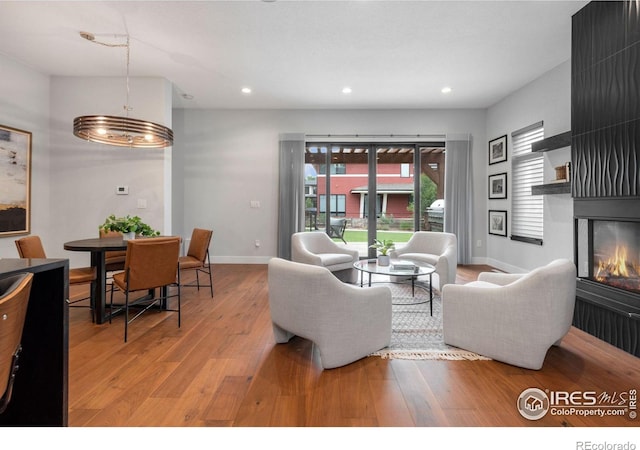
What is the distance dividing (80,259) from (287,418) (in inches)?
184

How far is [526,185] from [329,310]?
14.5 feet

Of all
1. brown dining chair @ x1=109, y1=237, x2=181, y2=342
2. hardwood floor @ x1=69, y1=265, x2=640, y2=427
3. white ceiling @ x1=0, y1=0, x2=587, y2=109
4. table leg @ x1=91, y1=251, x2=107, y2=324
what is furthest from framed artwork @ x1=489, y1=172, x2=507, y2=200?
table leg @ x1=91, y1=251, x2=107, y2=324

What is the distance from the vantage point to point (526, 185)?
195 inches

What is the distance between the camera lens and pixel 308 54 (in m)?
3.90

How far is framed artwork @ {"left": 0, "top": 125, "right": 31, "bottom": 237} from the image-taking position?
4.00 metres

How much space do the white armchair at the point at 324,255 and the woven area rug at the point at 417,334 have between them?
0.84m

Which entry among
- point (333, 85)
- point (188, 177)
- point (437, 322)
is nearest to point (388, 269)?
point (437, 322)

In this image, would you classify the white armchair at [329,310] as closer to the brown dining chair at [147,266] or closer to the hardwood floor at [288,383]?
the hardwood floor at [288,383]

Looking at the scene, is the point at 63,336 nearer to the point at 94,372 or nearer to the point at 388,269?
the point at 94,372

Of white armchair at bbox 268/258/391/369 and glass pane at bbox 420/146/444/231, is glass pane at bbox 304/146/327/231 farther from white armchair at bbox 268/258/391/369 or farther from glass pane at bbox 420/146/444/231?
white armchair at bbox 268/258/391/369

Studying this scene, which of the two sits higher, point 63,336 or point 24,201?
point 24,201

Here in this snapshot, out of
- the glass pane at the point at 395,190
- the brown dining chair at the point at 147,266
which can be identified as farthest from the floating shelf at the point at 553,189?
the brown dining chair at the point at 147,266

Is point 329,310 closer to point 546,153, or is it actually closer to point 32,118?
point 546,153

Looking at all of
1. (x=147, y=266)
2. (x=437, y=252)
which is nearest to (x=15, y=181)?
(x=147, y=266)
